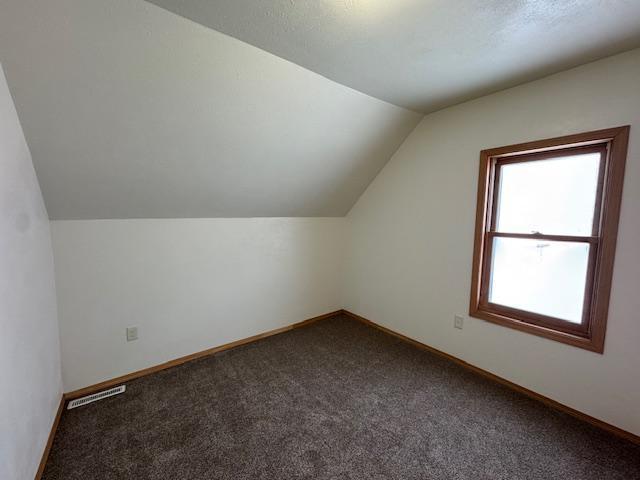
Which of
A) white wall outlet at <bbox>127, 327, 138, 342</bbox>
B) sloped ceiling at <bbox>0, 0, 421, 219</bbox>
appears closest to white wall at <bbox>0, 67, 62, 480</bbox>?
sloped ceiling at <bbox>0, 0, 421, 219</bbox>

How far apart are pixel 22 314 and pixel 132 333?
96 centimetres

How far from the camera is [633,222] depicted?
1634mm

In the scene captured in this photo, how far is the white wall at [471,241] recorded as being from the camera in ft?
5.48

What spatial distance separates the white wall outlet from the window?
9.25 ft

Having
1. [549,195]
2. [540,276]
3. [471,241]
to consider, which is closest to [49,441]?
[471,241]

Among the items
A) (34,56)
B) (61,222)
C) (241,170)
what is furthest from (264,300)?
(34,56)

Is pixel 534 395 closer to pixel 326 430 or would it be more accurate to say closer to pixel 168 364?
pixel 326 430

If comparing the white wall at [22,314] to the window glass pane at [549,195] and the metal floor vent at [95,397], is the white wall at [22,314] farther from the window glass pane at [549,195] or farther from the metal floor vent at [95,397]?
the window glass pane at [549,195]

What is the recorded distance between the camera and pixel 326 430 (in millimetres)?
1752

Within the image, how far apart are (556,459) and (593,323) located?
85 centimetres

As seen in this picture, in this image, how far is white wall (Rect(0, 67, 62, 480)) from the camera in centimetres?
118

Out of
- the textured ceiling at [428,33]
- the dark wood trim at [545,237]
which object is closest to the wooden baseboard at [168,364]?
the dark wood trim at [545,237]

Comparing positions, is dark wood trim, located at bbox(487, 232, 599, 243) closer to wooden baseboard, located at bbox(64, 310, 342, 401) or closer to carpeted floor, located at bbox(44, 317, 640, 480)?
carpeted floor, located at bbox(44, 317, 640, 480)

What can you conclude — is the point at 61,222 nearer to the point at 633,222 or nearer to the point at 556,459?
the point at 556,459
